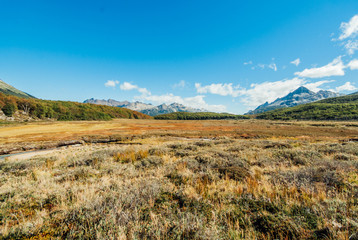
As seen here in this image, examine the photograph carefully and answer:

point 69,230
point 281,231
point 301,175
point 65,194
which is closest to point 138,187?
point 69,230

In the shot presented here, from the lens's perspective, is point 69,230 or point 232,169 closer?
point 69,230

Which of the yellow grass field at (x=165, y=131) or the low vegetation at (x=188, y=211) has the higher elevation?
the low vegetation at (x=188, y=211)

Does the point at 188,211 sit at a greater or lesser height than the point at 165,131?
greater

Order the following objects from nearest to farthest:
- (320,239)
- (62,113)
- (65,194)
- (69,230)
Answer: (320,239) < (69,230) < (65,194) < (62,113)

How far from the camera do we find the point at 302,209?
3281mm

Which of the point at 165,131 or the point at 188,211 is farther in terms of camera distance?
the point at 165,131

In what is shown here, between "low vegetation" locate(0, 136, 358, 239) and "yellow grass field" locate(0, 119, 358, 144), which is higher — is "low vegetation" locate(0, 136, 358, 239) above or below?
above

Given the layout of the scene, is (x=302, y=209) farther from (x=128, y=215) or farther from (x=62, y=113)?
(x=62, y=113)

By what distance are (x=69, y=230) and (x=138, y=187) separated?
1915 millimetres

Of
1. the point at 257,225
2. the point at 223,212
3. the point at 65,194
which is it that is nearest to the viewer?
the point at 257,225

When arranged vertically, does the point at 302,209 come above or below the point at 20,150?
above

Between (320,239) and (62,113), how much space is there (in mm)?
135685

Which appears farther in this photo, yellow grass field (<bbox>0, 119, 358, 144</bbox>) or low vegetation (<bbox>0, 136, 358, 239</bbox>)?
yellow grass field (<bbox>0, 119, 358, 144</bbox>)

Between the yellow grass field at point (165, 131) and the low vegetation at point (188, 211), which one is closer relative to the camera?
the low vegetation at point (188, 211)
